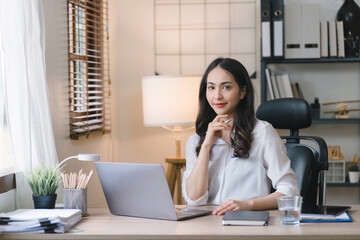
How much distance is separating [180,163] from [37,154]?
168 centimetres

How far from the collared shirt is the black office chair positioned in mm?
172

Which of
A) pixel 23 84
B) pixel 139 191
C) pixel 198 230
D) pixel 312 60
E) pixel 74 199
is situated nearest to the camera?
pixel 198 230

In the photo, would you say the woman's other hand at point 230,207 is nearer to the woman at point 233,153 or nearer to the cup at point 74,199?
the woman at point 233,153

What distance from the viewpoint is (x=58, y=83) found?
2926 millimetres

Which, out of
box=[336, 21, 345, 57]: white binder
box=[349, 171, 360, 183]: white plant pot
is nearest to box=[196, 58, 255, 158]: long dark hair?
box=[336, 21, 345, 57]: white binder

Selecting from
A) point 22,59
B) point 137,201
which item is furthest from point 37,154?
point 137,201

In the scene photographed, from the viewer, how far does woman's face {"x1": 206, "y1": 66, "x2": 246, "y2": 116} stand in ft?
7.57

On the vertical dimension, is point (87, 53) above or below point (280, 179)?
above

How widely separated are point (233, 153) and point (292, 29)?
6.20ft

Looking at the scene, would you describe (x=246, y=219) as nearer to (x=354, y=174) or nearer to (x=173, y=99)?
(x=173, y=99)

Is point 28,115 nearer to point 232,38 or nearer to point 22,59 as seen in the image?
point 22,59

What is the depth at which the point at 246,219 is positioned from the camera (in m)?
1.74

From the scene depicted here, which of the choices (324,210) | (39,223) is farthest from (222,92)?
(39,223)

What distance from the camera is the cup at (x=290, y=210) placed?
1.73 m
